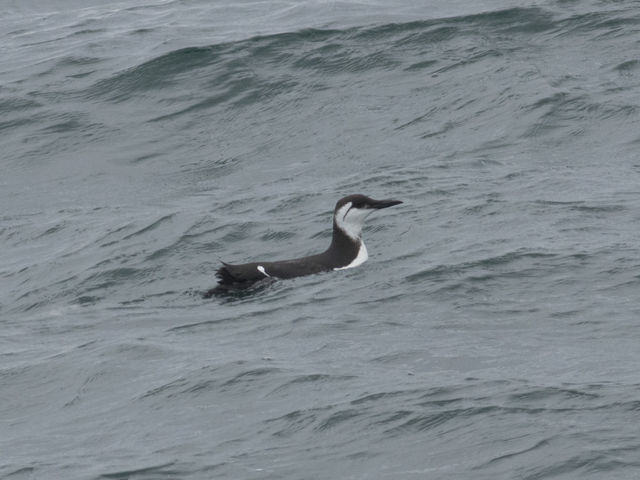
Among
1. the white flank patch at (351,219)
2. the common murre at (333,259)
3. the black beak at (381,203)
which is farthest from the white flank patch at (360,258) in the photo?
the black beak at (381,203)

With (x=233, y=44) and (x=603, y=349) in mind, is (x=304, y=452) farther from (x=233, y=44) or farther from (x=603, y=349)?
(x=233, y=44)

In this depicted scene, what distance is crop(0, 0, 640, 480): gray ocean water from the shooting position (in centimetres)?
991

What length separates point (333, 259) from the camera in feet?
49.0

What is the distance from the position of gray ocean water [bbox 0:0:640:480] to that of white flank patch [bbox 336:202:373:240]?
49 centimetres

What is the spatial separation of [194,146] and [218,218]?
3.31 metres

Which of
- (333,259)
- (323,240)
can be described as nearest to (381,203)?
(333,259)

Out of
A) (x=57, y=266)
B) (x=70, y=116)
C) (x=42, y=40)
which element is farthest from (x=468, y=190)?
(x=42, y=40)

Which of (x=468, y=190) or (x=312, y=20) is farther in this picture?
(x=312, y=20)

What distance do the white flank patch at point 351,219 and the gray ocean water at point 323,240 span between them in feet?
1.62

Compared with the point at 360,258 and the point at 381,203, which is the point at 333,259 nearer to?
the point at 360,258

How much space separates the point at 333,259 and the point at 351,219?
70 cm

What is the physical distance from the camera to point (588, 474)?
877 centimetres

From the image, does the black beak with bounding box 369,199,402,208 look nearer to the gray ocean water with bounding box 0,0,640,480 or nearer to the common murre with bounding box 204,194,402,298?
the common murre with bounding box 204,194,402,298

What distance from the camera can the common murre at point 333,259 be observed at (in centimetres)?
1404
